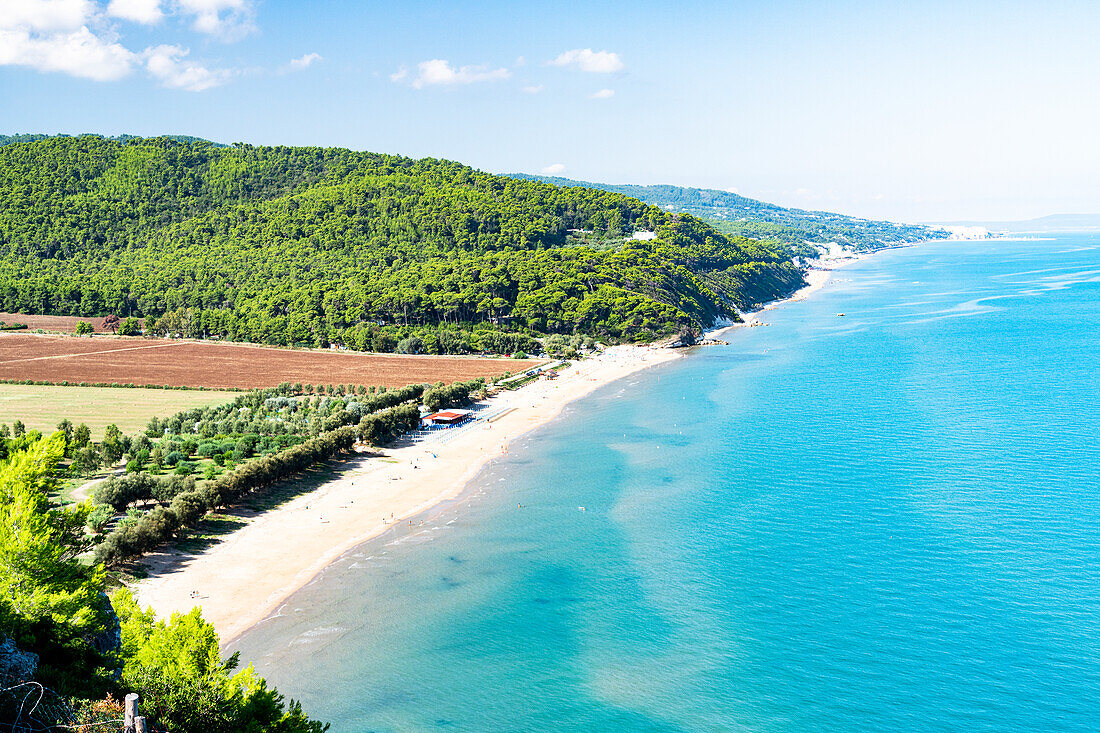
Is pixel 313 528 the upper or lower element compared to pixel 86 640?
lower

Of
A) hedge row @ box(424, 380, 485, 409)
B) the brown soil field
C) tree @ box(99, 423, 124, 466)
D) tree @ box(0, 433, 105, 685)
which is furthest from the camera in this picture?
the brown soil field

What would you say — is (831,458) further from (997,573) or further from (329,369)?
(329,369)

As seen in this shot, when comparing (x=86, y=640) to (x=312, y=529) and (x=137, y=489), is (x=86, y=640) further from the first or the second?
(x=137, y=489)

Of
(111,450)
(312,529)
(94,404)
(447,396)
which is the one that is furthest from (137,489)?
(94,404)

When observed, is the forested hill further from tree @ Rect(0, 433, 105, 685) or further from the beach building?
tree @ Rect(0, 433, 105, 685)

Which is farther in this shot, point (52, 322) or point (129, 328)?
point (52, 322)

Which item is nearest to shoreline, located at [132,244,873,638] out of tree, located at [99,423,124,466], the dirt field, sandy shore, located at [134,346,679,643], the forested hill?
sandy shore, located at [134,346,679,643]
